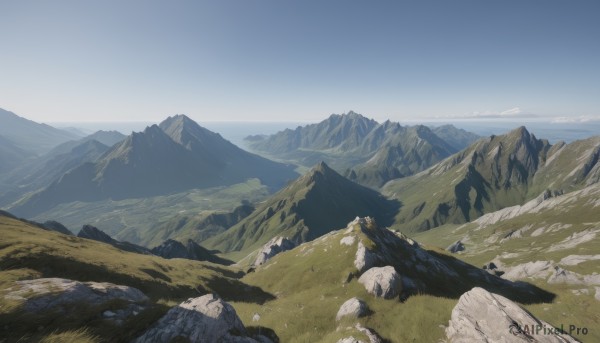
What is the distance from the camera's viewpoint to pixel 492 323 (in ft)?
73.4

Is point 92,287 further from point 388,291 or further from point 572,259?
point 572,259

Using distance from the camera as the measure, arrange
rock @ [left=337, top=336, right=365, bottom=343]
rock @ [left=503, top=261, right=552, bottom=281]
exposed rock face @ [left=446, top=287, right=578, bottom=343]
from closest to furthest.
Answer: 1. exposed rock face @ [left=446, top=287, right=578, bottom=343]
2. rock @ [left=337, top=336, right=365, bottom=343]
3. rock @ [left=503, top=261, right=552, bottom=281]

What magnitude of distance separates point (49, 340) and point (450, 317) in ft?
95.4

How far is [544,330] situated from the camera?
2086cm

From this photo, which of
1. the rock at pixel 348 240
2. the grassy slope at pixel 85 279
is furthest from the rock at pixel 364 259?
the grassy slope at pixel 85 279

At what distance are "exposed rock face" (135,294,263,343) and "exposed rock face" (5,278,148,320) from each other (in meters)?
2.79

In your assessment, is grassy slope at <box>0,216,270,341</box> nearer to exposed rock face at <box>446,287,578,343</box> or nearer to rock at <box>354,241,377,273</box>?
rock at <box>354,241,377,273</box>

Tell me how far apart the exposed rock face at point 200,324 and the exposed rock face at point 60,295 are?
279 centimetres

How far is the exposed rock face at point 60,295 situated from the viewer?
1727 cm

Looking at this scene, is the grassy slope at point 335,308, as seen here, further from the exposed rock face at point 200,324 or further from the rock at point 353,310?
the exposed rock face at point 200,324

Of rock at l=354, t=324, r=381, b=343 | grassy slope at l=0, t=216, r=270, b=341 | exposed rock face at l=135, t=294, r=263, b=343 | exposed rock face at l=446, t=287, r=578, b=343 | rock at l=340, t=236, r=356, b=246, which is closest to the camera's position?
grassy slope at l=0, t=216, r=270, b=341

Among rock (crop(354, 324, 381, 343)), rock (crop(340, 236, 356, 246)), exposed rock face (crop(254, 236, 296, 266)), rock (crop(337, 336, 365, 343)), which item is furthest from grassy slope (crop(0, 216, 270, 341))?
exposed rock face (crop(254, 236, 296, 266))

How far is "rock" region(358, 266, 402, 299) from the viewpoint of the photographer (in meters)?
37.9

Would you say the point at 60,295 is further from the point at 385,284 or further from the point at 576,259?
the point at 576,259
